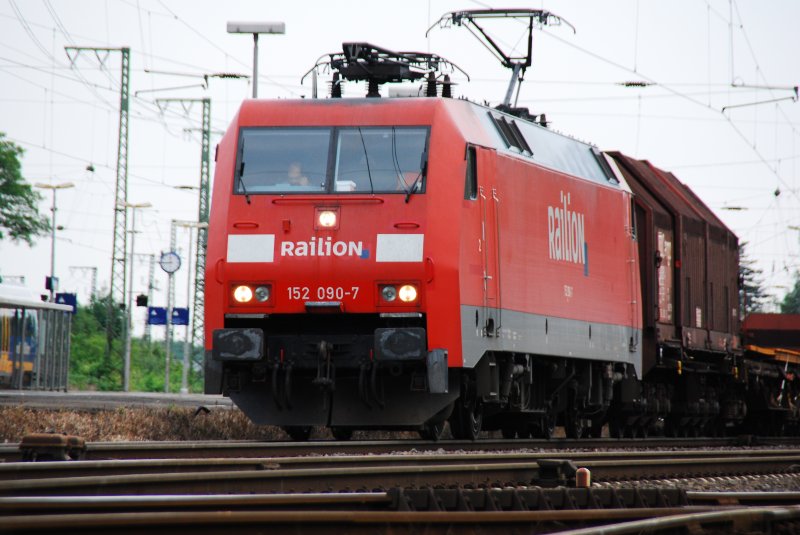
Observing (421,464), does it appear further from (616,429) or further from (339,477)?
(616,429)

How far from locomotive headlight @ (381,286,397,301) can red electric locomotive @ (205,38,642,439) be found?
0.05 feet

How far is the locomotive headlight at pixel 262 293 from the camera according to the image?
1353cm

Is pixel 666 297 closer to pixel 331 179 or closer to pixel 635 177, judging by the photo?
pixel 635 177

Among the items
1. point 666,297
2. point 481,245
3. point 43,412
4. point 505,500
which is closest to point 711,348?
point 666,297

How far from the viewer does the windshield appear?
1368cm

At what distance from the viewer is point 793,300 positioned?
9938cm

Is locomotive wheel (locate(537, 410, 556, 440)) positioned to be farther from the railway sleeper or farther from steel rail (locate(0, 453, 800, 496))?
the railway sleeper

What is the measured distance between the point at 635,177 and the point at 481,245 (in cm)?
869

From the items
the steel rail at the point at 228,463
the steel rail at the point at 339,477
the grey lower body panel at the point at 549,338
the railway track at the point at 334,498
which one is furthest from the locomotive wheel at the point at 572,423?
the railway track at the point at 334,498

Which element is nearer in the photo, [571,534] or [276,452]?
[571,534]

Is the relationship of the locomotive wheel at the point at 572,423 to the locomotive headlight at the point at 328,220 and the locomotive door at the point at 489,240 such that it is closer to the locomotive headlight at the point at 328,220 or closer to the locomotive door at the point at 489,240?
the locomotive door at the point at 489,240

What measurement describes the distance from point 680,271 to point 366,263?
9522mm

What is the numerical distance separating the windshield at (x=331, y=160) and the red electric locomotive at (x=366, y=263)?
0.05 ft

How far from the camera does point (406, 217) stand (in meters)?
13.4
